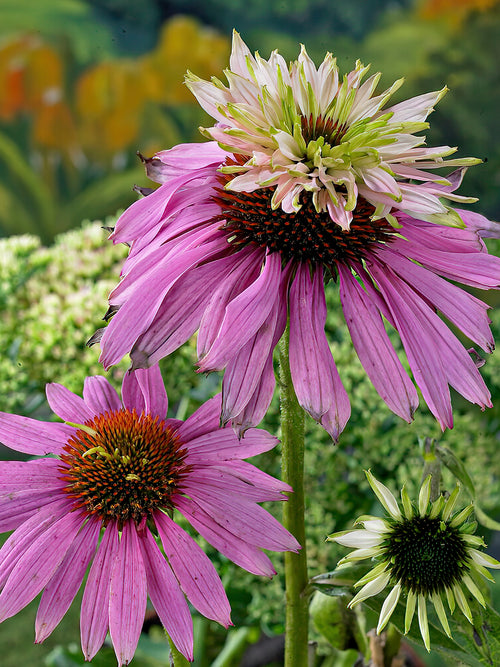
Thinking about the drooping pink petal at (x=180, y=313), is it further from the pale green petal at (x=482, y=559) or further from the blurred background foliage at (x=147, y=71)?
the blurred background foliage at (x=147, y=71)

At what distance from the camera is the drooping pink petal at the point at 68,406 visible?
0.99 feet

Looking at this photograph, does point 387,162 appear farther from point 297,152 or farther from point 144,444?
point 144,444

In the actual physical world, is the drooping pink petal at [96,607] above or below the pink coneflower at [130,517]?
below

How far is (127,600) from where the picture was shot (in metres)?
0.24

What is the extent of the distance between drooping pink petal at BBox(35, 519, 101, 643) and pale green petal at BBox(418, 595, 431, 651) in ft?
0.38

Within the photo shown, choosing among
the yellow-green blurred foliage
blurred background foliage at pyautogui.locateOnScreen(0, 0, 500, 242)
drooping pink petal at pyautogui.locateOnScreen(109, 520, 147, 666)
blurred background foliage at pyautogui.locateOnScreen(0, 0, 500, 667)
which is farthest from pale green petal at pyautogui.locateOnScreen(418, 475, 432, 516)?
the yellow-green blurred foliage

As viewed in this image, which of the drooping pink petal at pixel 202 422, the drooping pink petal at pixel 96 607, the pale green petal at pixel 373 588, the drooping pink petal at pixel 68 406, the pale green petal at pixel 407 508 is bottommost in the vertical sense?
the drooping pink petal at pixel 96 607

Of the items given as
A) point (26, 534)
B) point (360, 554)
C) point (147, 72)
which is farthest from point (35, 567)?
point (147, 72)

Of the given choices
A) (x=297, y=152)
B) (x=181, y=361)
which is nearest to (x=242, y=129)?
(x=297, y=152)

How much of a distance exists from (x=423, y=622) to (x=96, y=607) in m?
0.11

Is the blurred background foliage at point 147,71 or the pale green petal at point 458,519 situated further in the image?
the blurred background foliage at point 147,71

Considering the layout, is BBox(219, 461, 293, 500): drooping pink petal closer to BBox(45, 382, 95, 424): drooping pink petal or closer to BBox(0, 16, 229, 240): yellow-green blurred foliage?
BBox(45, 382, 95, 424): drooping pink petal

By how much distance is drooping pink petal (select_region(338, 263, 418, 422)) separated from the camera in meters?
0.23

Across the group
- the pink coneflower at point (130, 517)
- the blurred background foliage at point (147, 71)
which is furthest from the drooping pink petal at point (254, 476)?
the blurred background foliage at point (147, 71)
